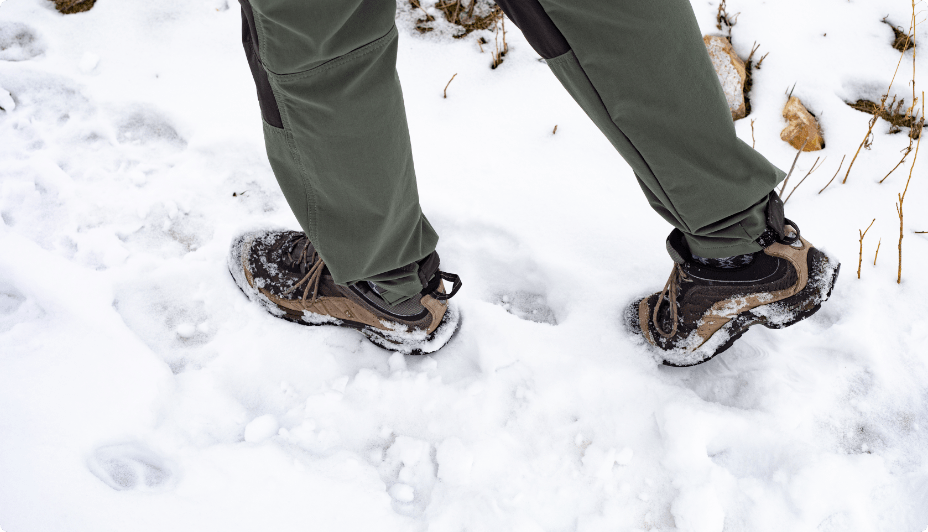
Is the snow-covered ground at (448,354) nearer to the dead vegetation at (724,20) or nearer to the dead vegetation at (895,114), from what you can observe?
the dead vegetation at (895,114)

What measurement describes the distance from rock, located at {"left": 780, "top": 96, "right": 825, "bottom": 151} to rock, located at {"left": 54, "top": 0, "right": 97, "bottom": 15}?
2.78 meters

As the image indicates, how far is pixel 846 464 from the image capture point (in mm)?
1227

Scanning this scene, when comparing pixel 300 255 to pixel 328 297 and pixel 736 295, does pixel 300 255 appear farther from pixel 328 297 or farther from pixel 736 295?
pixel 736 295

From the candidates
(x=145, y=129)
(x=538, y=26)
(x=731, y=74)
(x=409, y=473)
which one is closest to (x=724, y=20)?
(x=731, y=74)

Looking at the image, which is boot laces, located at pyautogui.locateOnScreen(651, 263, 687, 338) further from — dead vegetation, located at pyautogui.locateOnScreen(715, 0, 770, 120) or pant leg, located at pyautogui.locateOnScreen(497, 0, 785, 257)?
dead vegetation, located at pyautogui.locateOnScreen(715, 0, 770, 120)

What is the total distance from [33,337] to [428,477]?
1.10 metres

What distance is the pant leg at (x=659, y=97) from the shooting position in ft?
2.64

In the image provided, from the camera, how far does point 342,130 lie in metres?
0.91

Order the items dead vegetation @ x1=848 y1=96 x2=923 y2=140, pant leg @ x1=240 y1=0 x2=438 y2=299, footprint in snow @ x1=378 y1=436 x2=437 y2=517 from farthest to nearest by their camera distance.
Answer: dead vegetation @ x1=848 y1=96 x2=923 y2=140 → footprint in snow @ x1=378 y1=436 x2=437 y2=517 → pant leg @ x1=240 y1=0 x2=438 y2=299

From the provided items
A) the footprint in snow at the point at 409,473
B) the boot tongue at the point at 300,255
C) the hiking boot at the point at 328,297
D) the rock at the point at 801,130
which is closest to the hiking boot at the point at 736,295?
the hiking boot at the point at 328,297

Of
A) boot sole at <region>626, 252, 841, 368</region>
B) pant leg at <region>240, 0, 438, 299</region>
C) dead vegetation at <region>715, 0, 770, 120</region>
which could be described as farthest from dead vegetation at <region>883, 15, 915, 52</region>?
pant leg at <region>240, 0, 438, 299</region>

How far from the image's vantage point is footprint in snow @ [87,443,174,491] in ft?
3.91

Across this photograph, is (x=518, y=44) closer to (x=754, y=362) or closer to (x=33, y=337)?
(x=754, y=362)

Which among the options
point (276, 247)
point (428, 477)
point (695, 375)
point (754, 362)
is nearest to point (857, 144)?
point (754, 362)
